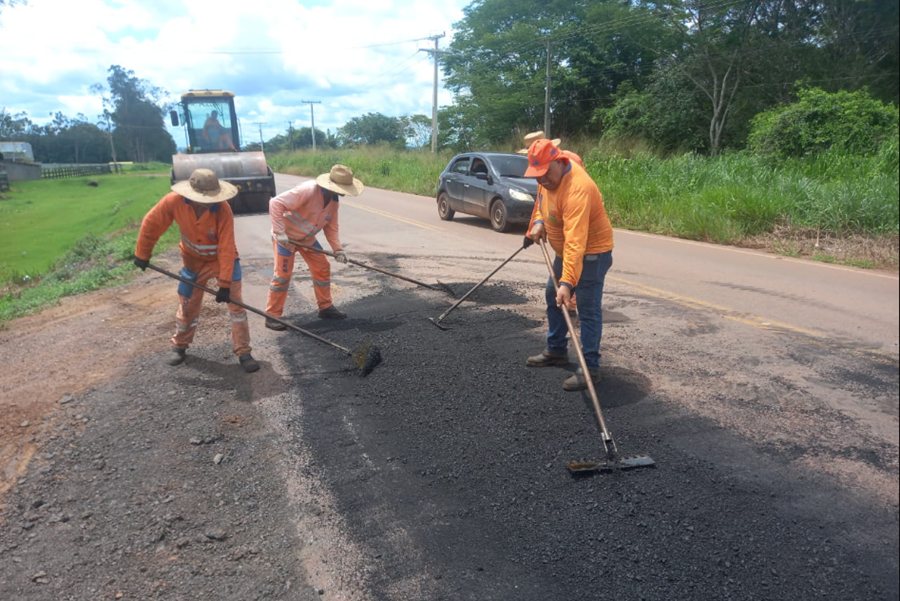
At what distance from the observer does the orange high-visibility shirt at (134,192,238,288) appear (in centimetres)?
481

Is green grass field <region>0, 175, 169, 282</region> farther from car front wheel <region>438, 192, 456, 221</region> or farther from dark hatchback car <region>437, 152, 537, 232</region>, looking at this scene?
dark hatchback car <region>437, 152, 537, 232</region>

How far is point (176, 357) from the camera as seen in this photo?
508cm

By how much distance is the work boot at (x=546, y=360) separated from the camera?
15.2 feet

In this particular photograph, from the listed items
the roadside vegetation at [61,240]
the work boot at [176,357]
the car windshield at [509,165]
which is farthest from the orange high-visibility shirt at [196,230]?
the car windshield at [509,165]

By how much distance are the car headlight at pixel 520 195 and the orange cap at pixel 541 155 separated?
7.60 meters

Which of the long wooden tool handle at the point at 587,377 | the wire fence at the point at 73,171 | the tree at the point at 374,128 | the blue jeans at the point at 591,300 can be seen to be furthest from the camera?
the tree at the point at 374,128

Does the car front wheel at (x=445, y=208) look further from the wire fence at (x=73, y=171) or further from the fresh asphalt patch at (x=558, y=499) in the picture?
the wire fence at (x=73, y=171)

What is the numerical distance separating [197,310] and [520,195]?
7.57 m

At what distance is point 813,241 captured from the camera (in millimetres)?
4504

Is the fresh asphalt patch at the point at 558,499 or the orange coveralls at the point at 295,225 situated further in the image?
the orange coveralls at the point at 295,225

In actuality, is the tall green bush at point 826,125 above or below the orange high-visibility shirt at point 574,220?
above

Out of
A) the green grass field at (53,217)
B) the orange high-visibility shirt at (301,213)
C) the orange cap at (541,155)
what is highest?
the orange cap at (541,155)

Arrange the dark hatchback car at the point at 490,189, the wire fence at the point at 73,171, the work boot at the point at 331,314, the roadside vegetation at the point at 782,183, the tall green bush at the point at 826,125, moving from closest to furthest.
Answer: the tall green bush at the point at 826,125 < the roadside vegetation at the point at 782,183 < the work boot at the point at 331,314 < the dark hatchback car at the point at 490,189 < the wire fence at the point at 73,171

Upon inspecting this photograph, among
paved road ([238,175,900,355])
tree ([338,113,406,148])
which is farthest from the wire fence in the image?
paved road ([238,175,900,355])
